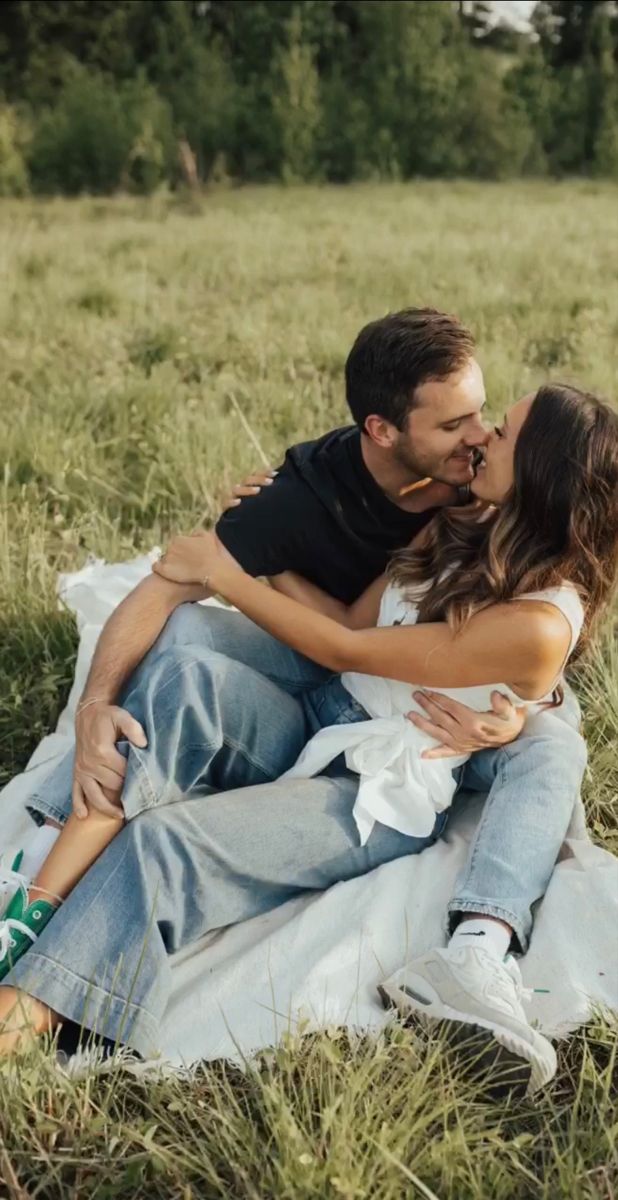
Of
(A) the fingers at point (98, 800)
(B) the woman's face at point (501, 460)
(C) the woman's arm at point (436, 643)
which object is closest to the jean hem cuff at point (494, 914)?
(C) the woman's arm at point (436, 643)

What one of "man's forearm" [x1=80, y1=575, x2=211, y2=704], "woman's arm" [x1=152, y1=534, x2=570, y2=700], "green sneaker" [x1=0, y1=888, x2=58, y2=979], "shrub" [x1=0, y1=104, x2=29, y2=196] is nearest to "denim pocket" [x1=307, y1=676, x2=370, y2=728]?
"woman's arm" [x1=152, y1=534, x2=570, y2=700]

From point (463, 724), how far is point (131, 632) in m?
0.83

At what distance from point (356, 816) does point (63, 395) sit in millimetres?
3325

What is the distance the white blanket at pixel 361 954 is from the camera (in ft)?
6.81

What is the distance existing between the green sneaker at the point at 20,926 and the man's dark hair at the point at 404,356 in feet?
4.52

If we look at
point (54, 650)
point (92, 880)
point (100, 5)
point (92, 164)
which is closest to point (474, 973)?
point (92, 880)

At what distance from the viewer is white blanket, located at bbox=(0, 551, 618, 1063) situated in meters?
2.08

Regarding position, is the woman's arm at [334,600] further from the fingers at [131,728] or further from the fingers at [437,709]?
the fingers at [131,728]

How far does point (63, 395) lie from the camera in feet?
16.5

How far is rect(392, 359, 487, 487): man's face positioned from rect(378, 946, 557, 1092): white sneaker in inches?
45.7

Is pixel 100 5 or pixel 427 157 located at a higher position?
pixel 100 5

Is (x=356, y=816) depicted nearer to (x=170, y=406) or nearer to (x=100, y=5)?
(x=170, y=406)

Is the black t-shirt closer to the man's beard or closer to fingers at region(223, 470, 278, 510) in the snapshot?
fingers at region(223, 470, 278, 510)

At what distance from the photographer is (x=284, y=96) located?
2217 cm
